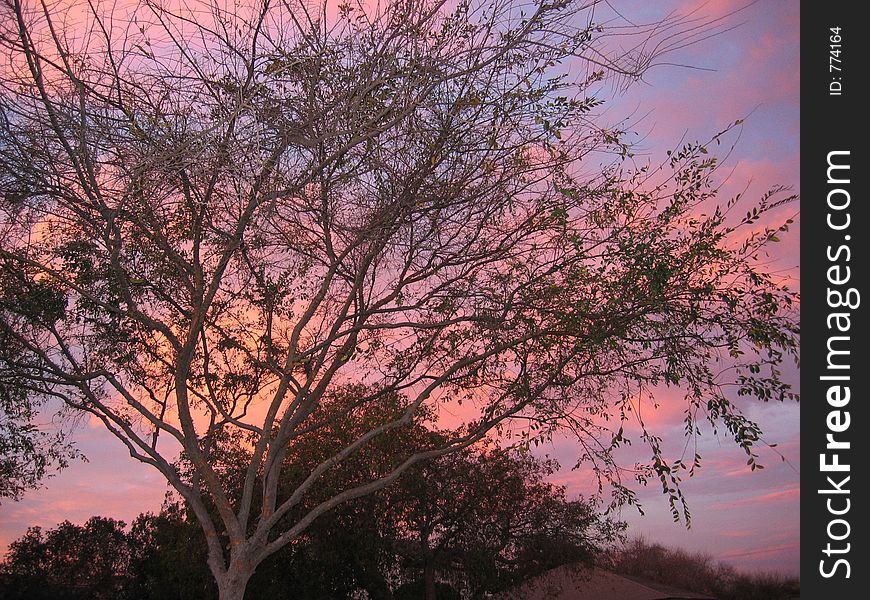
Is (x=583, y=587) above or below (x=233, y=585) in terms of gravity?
below

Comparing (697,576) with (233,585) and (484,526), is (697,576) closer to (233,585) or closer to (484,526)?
(484,526)

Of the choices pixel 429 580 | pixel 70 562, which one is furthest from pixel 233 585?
pixel 70 562

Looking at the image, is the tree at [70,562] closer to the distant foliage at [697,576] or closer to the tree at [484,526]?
the tree at [484,526]

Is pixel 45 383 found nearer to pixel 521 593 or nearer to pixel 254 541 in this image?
pixel 254 541

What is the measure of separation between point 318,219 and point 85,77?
13.1 ft

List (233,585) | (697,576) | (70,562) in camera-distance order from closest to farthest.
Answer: (233,585) → (70,562) → (697,576)

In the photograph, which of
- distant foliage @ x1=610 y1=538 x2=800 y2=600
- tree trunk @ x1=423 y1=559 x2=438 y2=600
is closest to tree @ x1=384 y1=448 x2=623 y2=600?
tree trunk @ x1=423 y1=559 x2=438 y2=600

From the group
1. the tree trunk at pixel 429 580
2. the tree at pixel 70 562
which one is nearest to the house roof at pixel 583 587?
the tree trunk at pixel 429 580

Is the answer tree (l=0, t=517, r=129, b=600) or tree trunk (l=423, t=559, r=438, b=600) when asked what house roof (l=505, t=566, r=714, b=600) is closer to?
tree trunk (l=423, t=559, r=438, b=600)

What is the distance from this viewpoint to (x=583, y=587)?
24969 mm
